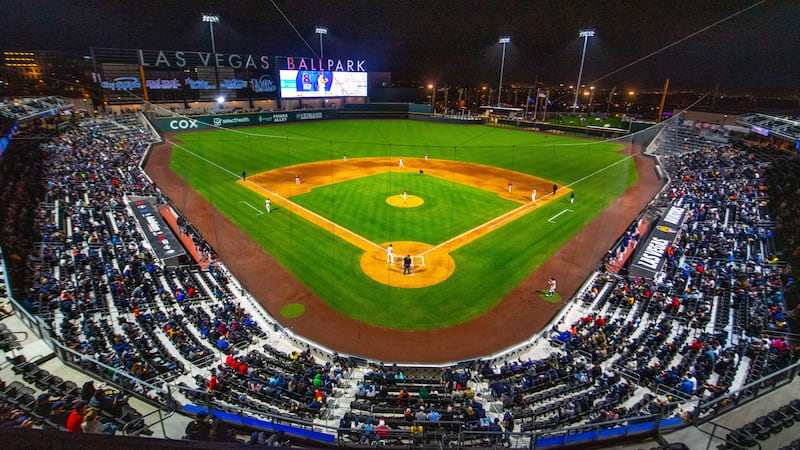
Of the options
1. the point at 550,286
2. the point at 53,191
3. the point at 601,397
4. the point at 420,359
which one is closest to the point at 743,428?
the point at 601,397

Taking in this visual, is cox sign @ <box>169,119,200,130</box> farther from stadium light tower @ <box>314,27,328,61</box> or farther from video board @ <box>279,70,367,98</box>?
stadium light tower @ <box>314,27,328,61</box>

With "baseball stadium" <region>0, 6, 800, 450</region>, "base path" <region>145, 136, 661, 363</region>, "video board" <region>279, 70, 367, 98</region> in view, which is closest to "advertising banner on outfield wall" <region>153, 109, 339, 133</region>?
"video board" <region>279, 70, 367, 98</region>

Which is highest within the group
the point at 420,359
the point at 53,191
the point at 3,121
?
the point at 3,121

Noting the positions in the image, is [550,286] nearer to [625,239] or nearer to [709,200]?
[625,239]

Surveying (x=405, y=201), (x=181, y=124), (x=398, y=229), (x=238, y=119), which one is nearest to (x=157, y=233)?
(x=398, y=229)

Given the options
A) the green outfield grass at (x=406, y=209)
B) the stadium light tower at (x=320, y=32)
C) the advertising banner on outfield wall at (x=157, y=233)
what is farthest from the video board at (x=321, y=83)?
the advertising banner on outfield wall at (x=157, y=233)

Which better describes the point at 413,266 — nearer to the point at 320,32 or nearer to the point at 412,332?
the point at 412,332

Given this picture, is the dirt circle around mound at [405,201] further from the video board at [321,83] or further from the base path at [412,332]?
the video board at [321,83]
